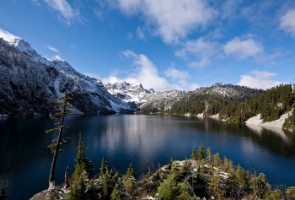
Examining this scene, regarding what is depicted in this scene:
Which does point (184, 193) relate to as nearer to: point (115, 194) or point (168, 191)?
point (168, 191)

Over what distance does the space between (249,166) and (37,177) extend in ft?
180

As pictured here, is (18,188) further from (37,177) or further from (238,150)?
(238,150)

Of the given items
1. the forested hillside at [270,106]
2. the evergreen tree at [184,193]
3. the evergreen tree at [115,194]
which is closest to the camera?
the evergreen tree at [184,193]

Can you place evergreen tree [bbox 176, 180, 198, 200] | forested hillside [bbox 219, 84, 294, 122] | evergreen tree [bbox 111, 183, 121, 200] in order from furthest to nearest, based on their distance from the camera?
forested hillside [bbox 219, 84, 294, 122]
evergreen tree [bbox 111, 183, 121, 200]
evergreen tree [bbox 176, 180, 198, 200]

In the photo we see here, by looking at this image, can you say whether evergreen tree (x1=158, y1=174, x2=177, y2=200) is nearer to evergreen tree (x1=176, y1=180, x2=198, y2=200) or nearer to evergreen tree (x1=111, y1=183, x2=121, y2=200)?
evergreen tree (x1=176, y1=180, x2=198, y2=200)

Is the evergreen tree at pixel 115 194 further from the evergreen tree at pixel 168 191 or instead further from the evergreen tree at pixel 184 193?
the evergreen tree at pixel 184 193

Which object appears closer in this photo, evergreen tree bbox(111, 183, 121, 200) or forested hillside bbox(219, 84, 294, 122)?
evergreen tree bbox(111, 183, 121, 200)

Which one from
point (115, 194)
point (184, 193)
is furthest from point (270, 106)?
point (115, 194)

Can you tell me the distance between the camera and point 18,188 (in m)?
34.4

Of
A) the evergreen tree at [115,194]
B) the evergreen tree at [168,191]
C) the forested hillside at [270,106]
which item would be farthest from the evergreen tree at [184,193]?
the forested hillside at [270,106]

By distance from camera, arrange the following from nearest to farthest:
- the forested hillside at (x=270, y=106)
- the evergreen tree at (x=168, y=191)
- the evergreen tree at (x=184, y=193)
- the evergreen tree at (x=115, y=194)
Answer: the evergreen tree at (x=184, y=193) → the evergreen tree at (x=115, y=194) → the evergreen tree at (x=168, y=191) → the forested hillside at (x=270, y=106)

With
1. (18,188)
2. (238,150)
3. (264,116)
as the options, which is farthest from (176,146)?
(264,116)

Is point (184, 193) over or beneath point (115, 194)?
over

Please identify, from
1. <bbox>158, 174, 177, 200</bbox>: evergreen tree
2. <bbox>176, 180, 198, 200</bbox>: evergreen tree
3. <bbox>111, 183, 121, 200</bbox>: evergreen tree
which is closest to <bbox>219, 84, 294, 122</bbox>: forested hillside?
<bbox>176, 180, 198, 200</bbox>: evergreen tree
